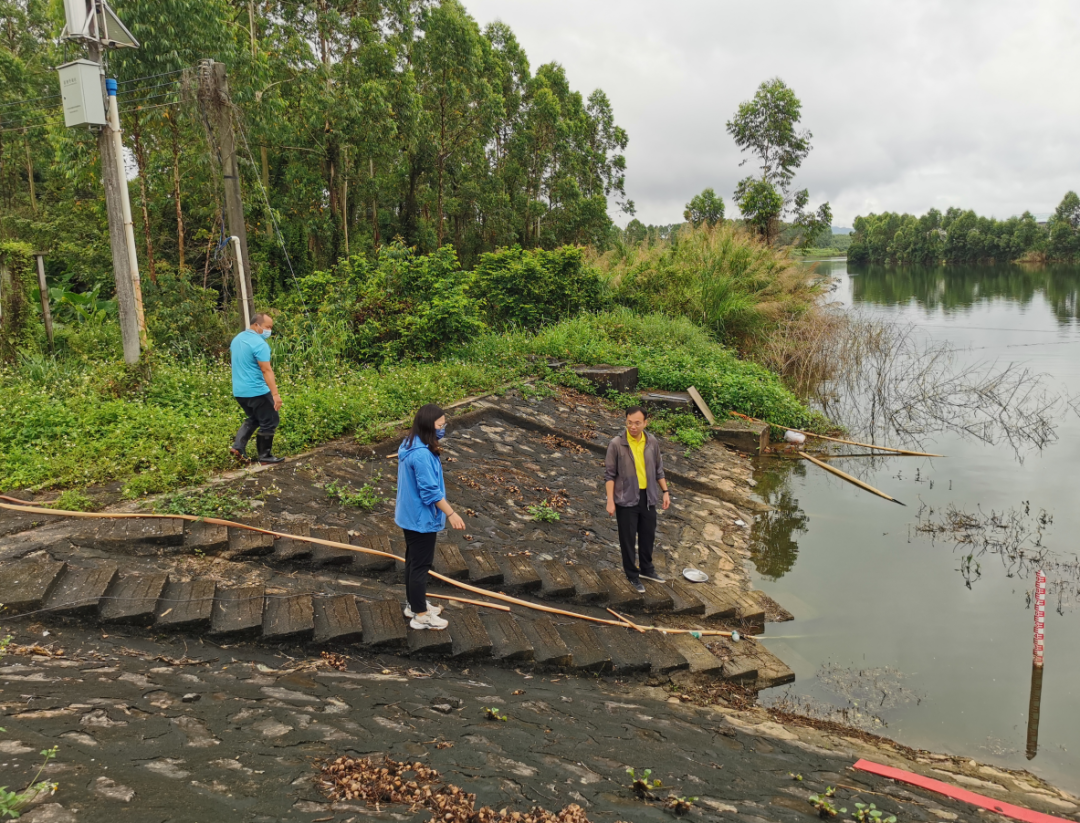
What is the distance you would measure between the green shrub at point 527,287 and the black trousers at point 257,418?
8.89 metres

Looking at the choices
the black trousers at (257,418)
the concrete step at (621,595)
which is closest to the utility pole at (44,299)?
the black trousers at (257,418)

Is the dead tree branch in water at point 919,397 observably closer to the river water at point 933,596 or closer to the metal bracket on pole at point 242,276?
the river water at point 933,596

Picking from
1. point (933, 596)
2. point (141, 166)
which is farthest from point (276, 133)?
point (933, 596)

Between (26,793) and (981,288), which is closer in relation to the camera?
(26,793)

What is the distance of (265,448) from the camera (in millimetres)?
6777

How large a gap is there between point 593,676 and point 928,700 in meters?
2.94

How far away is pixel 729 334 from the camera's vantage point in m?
18.4

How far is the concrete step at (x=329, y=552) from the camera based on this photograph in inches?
214

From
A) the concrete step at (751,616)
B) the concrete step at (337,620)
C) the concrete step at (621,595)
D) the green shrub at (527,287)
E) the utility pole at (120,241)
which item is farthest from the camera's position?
the green shrub at (527,287)

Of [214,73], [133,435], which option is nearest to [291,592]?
[133,435]

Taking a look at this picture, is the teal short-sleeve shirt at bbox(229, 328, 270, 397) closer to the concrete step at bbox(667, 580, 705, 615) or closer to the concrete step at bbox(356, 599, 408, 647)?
the concrete step at bbox(356, 599, 408, 647)

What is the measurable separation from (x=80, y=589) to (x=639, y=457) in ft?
14.2

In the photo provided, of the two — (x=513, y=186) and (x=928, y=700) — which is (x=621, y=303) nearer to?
(x=928, y=700)

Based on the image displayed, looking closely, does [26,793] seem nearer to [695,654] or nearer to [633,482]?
[695,654]
